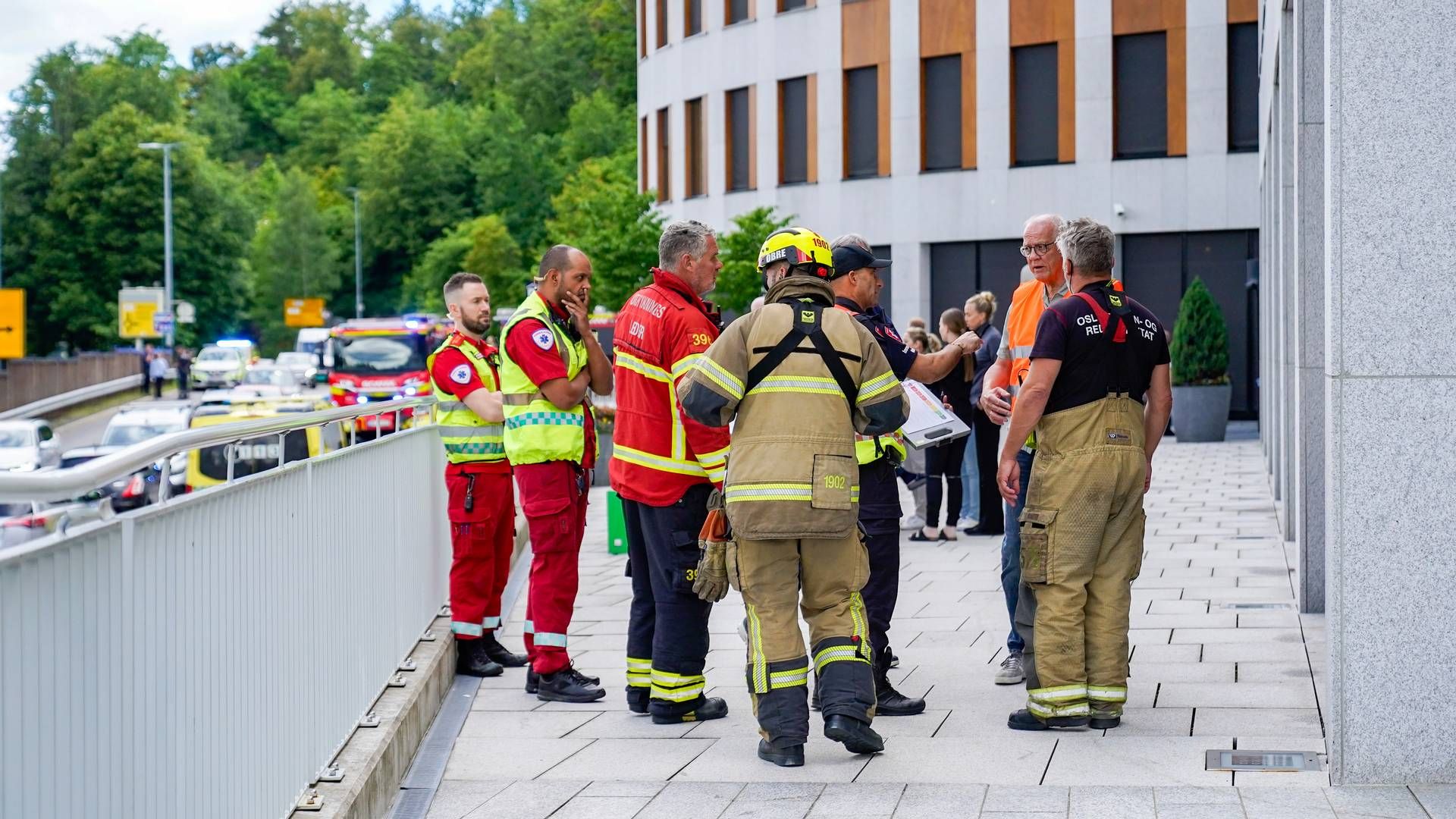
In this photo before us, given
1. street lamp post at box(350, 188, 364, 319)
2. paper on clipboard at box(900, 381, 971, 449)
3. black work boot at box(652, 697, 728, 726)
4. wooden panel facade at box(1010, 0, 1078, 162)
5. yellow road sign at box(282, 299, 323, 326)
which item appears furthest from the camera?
street lamp post at box(350, 188, 364, 319)

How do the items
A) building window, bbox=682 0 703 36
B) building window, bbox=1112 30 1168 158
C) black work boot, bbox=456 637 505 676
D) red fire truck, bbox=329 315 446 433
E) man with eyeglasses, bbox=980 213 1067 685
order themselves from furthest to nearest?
building window, bbox=682 0 703 36 → red fire truck, bbox=329 315 446 433 → building window, bbox=1112 30 1168 158 → black work boot, bbox=456 637 505 676 → man with eyeglasses, bbox=980 213 1067 685

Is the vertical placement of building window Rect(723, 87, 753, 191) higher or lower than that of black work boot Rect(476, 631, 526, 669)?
higher

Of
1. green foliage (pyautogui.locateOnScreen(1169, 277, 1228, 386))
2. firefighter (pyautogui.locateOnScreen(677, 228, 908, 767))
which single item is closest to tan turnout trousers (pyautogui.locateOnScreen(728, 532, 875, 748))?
firefighter (pyautogui.locateOnScreen(677, 228, 908, 767))

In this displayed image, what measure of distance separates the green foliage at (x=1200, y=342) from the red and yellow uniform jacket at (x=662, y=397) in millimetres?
19938

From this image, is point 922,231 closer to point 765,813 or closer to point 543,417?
point 543,417

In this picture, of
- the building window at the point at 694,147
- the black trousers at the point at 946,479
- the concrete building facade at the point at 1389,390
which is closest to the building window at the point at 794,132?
the building window at the point at 694,147

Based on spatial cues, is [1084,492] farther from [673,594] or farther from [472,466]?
[472,466]

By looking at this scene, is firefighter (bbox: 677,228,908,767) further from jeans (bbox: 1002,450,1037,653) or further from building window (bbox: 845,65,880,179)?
building window (bbox: 845,65,880,179)

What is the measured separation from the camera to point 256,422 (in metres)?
4.91

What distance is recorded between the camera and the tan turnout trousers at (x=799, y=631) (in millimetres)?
6414

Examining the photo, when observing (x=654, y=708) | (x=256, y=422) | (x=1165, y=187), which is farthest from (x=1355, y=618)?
(x=1165, y=187)

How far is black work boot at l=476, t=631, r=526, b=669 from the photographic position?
28.8ft

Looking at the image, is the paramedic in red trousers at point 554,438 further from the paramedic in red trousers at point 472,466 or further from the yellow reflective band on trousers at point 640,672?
the paramedic in red trousers at point 472,466

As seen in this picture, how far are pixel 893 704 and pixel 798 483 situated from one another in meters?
1.44
